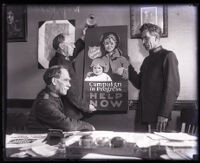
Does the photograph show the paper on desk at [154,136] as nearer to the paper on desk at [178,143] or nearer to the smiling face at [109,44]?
the paper on desk at [178,143]

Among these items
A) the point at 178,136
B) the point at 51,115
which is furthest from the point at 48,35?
the point at 178,136

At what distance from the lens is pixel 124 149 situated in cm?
153

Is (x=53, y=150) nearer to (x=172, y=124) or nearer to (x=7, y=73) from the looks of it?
(x=7, y=73)

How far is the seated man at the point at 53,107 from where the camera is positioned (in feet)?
5.42

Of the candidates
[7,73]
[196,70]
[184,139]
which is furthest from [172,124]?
[7,73]

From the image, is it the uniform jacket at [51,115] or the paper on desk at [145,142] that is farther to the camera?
the uniform jacket at [51,115]

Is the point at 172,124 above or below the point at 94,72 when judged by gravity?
below

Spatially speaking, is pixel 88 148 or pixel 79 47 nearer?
pixel 88 148

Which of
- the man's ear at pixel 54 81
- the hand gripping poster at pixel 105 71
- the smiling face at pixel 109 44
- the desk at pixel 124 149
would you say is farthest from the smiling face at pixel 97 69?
the desk at pixel 124 149

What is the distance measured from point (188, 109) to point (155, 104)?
19 centimetres

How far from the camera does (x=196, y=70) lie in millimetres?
1607

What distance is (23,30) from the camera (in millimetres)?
1690

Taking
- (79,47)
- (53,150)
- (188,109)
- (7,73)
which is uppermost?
(79,47)

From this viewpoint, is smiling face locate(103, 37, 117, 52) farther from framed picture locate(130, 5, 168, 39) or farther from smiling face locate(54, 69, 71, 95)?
smiling face locate(54, 69, 71, 95)
